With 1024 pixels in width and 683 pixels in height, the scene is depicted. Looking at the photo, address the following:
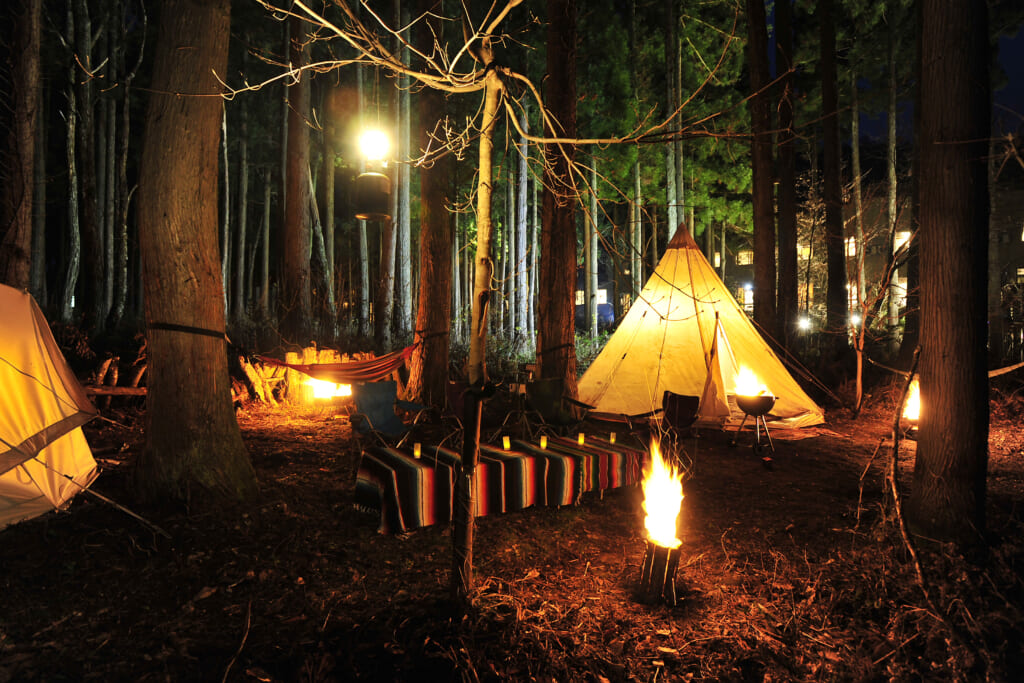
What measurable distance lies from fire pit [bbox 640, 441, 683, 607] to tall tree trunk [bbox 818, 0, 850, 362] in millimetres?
9454

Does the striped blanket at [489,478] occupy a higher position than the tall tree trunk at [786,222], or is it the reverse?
the tall tree trunk at [786,222]

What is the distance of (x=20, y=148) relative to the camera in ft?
21.6

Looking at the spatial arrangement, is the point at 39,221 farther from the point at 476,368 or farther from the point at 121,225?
the point at 476,368

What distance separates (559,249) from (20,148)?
634 centimetres

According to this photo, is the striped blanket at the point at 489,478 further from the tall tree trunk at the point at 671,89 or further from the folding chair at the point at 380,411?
the tall tree trunk at the point at 671,89

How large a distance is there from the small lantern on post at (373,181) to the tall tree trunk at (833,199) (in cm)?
974

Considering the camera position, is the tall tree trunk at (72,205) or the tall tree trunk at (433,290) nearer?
the tall tree trunk at (433,290)

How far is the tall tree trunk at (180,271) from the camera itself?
154 inches

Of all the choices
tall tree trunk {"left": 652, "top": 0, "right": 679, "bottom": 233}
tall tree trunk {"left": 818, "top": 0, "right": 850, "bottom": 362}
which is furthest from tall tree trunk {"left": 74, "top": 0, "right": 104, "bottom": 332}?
tall tree trunk {"left": 818, "top": 0, "right": 850, "bottom": 362}

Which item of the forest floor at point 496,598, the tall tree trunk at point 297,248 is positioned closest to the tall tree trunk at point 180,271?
the forest floor at point 496,598

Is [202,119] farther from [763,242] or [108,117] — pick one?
[108,117]

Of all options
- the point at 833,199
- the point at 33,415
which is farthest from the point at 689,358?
the point at 33,415

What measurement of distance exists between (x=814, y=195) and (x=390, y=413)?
20384 mm

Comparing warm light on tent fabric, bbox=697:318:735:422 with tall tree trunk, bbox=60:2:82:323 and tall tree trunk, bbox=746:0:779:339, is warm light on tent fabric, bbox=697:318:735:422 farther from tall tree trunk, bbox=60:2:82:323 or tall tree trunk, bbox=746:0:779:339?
tall tree trunk, bbox=60:2:82:323
